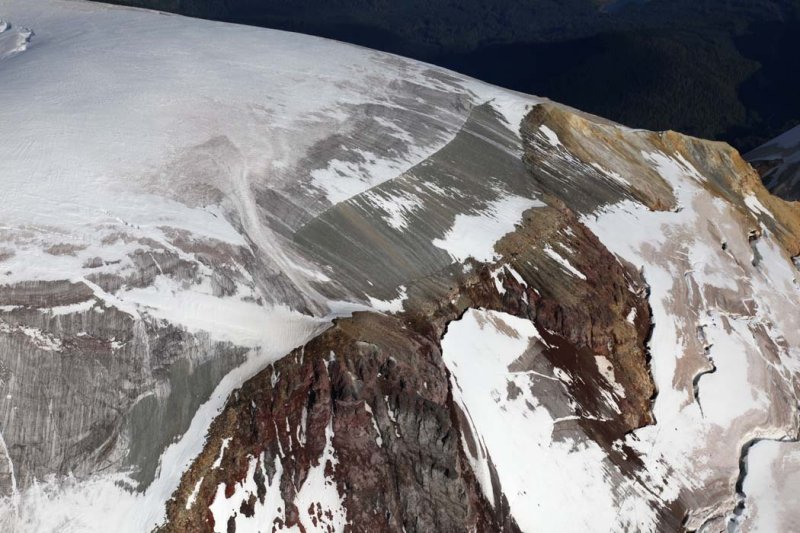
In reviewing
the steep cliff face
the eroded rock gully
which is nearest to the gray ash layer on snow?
the eroded rock gully

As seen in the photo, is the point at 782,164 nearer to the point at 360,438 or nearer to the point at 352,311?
the point at 352,311

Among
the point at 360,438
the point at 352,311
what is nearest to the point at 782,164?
the point at 352,311

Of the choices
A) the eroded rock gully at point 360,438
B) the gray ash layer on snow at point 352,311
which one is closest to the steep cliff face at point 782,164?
the gray ash layer on snow at point 352,311

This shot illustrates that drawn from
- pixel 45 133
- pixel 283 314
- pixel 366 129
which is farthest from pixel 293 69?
pixel 283 314

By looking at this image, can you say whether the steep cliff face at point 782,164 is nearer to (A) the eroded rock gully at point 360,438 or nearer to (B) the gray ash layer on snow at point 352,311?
(B) the gray ash layer on snow at point 352,311

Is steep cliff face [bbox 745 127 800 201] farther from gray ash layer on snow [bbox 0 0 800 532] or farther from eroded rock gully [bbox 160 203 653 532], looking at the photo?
eroded rock gully [bbox 160 203 653 532]

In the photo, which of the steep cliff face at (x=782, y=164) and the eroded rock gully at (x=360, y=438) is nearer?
the eroded rock gully at (x=360, y=438)

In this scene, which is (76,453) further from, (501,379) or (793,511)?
(793,511)

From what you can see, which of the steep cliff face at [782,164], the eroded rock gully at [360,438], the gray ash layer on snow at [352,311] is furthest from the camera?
the steep cliff face at [782,164]
